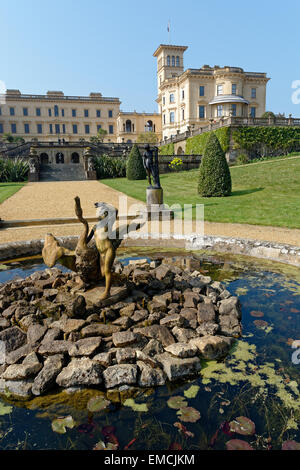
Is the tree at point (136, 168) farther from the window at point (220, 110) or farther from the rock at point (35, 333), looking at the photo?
the window at point (220, 110)

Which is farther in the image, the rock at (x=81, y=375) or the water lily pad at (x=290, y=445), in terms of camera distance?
the rock at (x=81, y=375)

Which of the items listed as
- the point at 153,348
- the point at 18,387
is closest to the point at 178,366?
the point at 153,348

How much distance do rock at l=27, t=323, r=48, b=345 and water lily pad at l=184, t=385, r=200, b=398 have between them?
1.72 meters

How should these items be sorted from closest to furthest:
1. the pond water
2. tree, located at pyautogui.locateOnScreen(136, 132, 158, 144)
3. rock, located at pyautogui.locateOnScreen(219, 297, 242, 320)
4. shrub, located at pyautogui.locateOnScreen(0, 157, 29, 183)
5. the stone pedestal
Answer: the pond water
rock, located at pyautogui.locateOnScreen(219, 297, 242, 320)
the stone pedestal
shrub, located at pyautogui.locateOnScreen(0, 157, 29, 183)
tree, located at pyautogui.locateOnScreen(136, 132, 158, 144)

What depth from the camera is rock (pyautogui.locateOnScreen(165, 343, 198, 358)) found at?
3164 mm

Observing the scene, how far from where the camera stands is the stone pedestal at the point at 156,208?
1057 cm

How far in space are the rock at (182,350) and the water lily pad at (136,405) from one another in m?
0.67

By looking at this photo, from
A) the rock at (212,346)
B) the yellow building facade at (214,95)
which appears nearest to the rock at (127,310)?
the rock at (212,346)

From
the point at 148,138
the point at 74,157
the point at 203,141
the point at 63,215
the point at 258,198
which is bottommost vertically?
the point at 63,215

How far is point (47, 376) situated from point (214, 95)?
49.2 metres

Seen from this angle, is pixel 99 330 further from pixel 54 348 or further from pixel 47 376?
pixel 47 376

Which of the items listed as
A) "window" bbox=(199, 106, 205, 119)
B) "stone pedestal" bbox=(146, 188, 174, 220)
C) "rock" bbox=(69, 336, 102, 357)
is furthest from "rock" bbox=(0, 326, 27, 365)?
"window" bbox=(199, 106, 205, 119)

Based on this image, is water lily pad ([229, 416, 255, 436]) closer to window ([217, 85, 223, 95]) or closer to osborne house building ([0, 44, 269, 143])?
osborne house building ([0, 44, 269, 143])

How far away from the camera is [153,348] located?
3271 millimetres
